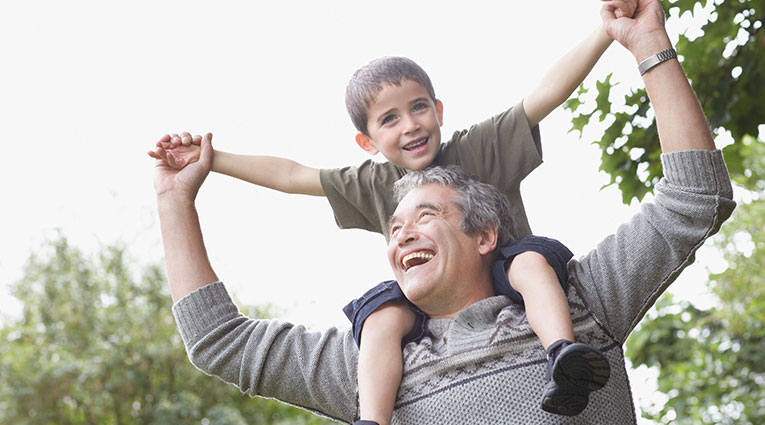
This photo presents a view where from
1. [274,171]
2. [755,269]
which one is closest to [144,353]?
[755,269]

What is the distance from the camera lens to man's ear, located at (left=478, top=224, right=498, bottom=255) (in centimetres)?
218

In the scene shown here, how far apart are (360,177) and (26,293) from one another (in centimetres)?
968

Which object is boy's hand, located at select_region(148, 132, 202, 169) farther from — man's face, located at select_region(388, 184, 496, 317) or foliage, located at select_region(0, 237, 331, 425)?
foliage, located at select_region(0, 237, 331, 425)

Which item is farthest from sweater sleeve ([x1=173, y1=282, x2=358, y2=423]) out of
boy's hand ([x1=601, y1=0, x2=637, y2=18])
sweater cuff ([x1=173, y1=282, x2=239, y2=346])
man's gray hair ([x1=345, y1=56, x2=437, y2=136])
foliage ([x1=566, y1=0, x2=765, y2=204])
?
foliage ([x1=566, y1=0, x2=765, y2=204])

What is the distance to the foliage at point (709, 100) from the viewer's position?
388 cm

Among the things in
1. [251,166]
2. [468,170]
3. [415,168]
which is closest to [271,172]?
[251,166]

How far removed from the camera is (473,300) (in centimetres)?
215

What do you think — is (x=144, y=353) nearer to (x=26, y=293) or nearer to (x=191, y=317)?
(x=26, y=293)

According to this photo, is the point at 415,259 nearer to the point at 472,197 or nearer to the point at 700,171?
the point at 472,197

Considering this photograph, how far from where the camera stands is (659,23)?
2.05 metres

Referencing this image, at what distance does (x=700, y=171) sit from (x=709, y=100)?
2211 millimetres

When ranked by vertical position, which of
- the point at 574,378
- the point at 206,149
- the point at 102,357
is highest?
the point at 206,149

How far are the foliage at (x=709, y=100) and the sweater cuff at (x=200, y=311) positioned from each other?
2113 millimetres

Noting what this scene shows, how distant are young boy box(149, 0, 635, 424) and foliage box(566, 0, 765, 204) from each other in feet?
5.12
